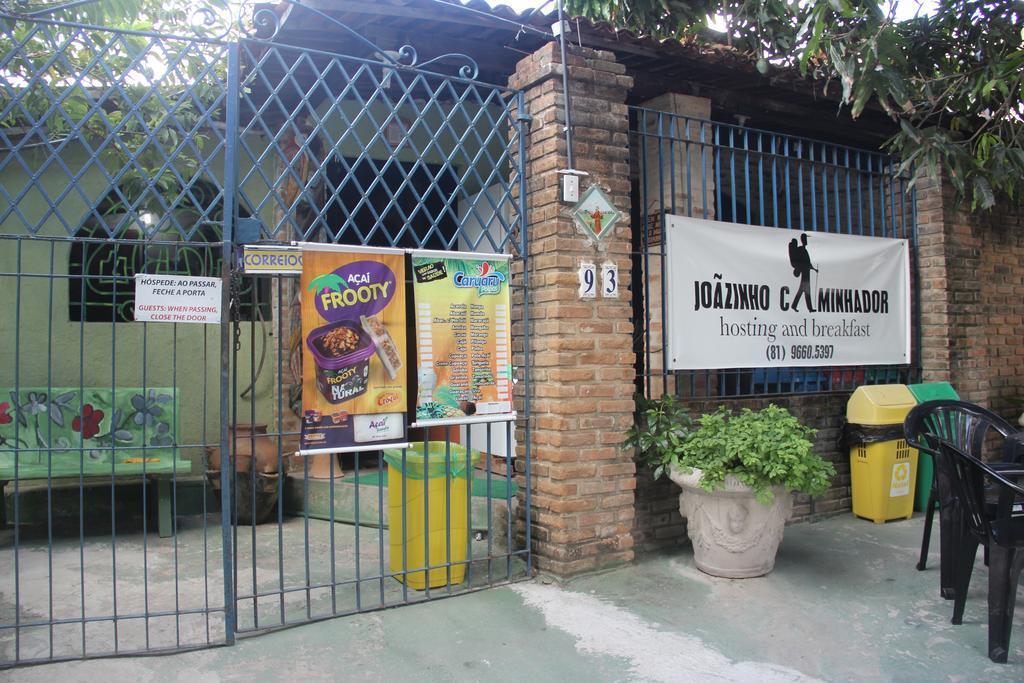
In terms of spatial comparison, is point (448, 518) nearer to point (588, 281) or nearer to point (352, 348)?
point (352, 348)

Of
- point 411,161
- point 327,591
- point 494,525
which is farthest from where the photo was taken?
point 411,161

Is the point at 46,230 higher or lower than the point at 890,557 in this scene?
higher

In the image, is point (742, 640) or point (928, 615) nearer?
point (742, 640)

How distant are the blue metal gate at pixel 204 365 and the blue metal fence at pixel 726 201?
3.47 ft

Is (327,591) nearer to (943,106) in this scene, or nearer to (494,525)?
(494,525)

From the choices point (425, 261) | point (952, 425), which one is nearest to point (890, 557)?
point (952, 425)

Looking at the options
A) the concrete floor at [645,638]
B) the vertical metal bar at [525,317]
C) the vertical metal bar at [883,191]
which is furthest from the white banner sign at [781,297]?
the concrete floor at [645,638]

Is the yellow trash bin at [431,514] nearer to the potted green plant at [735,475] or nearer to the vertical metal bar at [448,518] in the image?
the vertical metal bar at [448,518]

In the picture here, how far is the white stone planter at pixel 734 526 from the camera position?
15.2 ft

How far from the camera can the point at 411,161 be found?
25.6 feet

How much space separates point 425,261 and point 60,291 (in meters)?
4.26

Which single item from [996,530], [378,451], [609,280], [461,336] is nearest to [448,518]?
[461,336]

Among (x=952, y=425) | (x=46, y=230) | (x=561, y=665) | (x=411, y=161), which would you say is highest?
(x=411, y=161)

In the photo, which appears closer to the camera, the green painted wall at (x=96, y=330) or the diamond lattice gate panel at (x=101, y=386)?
the diamond lattice gate panel at (x=101, y=386)
